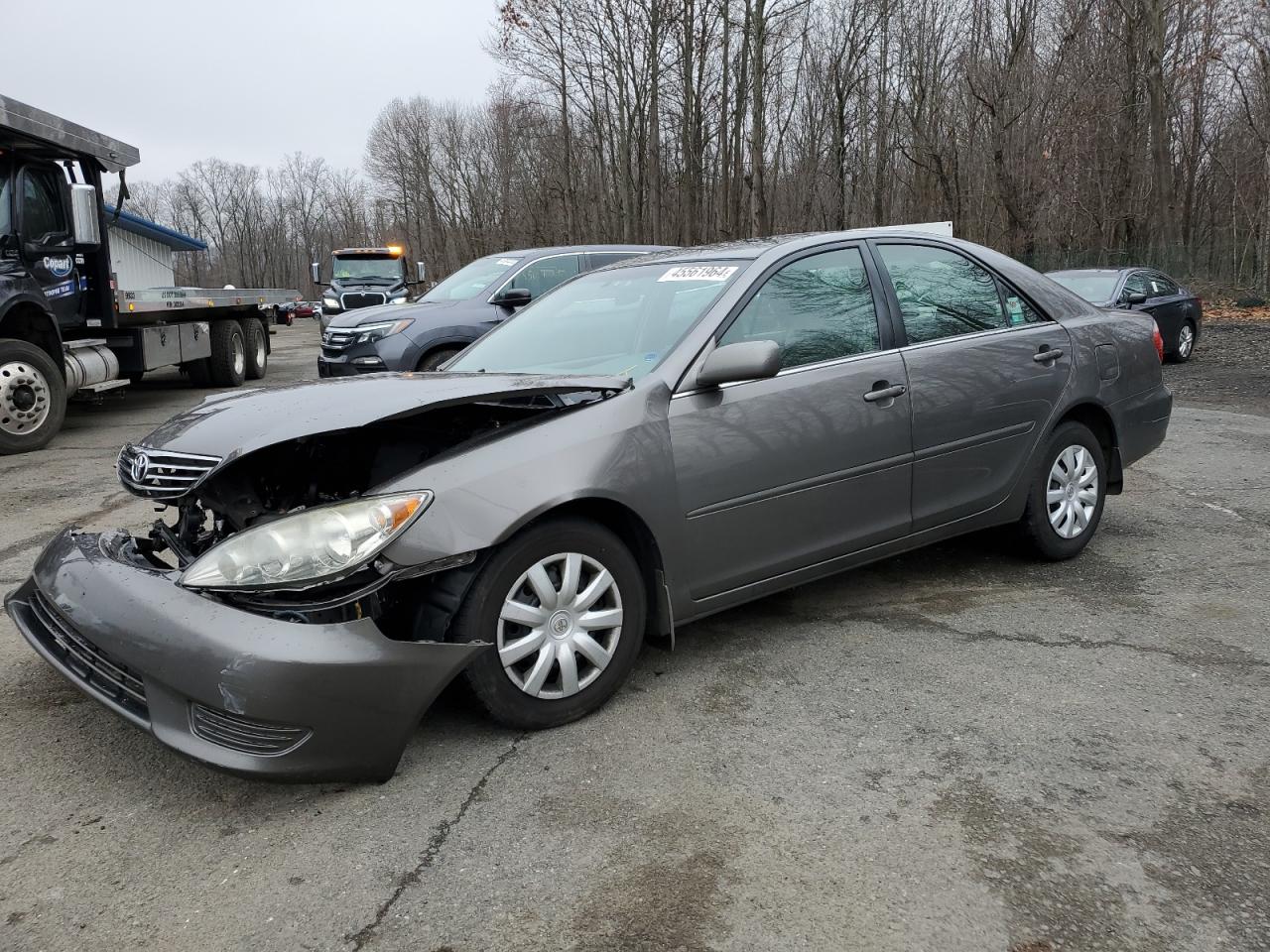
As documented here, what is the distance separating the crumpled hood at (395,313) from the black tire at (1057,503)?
240 inches

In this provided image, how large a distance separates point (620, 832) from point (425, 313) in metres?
7.25

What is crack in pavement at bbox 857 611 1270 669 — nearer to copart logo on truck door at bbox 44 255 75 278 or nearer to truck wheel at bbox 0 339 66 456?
truck wheel at bbox 0 339 66 456

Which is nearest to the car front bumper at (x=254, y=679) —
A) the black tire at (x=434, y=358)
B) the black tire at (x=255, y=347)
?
the black tire at (x=434, y=358)

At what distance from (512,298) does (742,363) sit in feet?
19.8

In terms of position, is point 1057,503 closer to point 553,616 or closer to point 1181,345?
point 553,616

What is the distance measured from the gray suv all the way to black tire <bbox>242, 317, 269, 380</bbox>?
7.14 metres

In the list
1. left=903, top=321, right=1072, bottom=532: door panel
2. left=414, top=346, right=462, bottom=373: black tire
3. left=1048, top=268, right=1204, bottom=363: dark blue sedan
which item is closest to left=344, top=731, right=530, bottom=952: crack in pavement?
left=903, top=321, right=1072, bottom=532: door panel

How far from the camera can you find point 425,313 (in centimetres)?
902

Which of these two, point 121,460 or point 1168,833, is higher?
point 121,460

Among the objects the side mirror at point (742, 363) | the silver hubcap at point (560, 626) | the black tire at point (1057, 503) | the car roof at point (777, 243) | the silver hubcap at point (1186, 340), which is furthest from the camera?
the silver hubcap at point (1186, 340)

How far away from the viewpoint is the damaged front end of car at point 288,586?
248 cm

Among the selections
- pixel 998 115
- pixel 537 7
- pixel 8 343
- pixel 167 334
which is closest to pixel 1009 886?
pixel 8 343

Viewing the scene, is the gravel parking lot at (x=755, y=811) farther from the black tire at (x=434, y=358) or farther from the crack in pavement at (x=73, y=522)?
the black tire at (x=434, y=358)

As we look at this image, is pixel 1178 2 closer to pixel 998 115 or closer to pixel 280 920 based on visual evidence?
pixel 998 115
